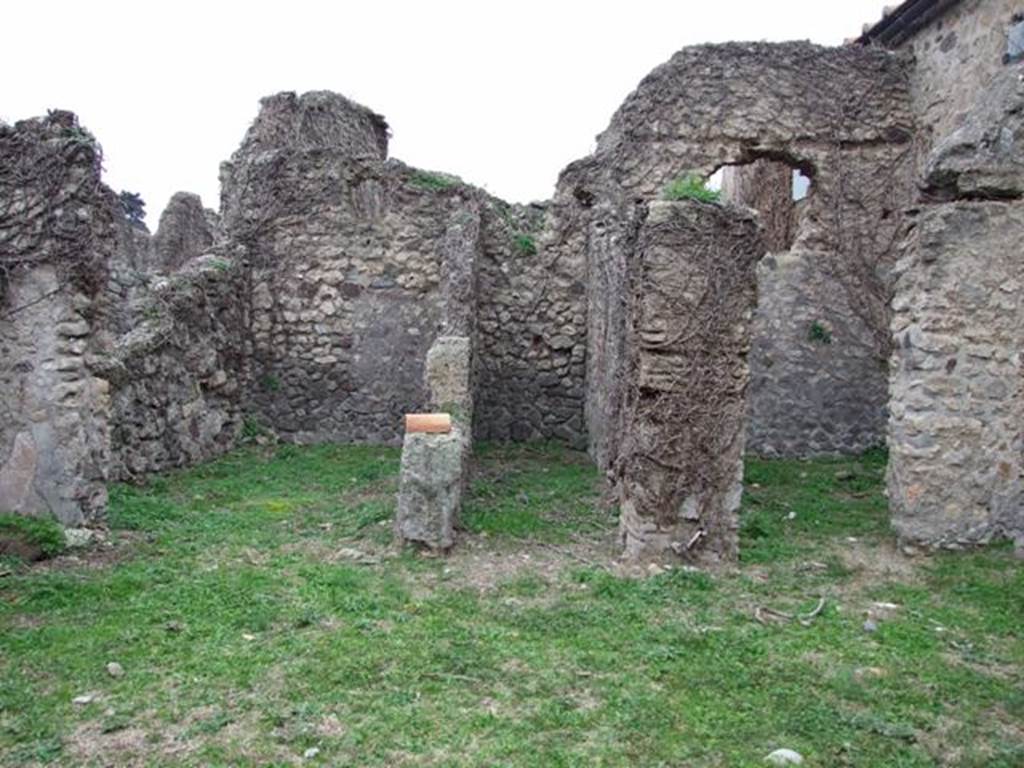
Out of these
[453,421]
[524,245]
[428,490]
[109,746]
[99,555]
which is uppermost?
[524,245]

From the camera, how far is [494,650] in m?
4.65

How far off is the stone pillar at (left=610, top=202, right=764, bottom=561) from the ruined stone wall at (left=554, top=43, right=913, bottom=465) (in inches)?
185

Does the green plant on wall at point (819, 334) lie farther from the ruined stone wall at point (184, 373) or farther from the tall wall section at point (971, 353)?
the ruined stone wall at point (184, 373)

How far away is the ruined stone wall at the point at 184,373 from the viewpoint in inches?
348

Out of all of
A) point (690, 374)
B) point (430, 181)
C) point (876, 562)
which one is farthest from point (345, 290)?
point (876, 562)

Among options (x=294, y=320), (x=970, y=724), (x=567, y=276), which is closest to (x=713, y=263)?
(x=970, y=724)

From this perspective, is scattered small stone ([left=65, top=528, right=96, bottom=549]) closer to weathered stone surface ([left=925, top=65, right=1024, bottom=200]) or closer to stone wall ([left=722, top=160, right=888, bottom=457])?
weathered stone surface ([left=925, top=65, right=1024, bottom=200])

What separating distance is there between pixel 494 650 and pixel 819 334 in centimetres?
779

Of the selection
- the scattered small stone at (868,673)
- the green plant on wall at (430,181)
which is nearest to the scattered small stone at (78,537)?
the scattered small stone at (868,673)

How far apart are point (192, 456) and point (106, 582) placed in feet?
14.5

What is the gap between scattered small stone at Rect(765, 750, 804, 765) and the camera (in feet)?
11.5

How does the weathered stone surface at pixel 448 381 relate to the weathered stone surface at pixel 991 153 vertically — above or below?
below

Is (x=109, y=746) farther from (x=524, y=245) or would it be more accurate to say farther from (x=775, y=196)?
(x=775, y=196)

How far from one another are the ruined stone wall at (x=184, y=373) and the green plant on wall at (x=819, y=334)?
23.4 feet
